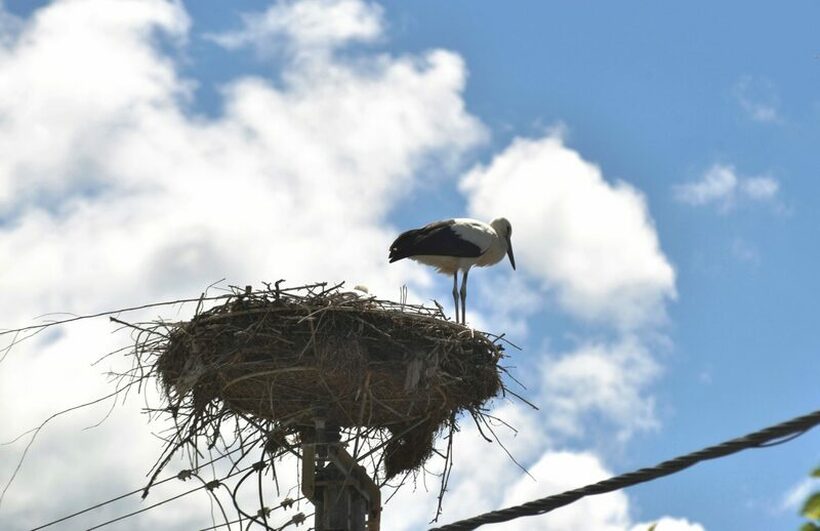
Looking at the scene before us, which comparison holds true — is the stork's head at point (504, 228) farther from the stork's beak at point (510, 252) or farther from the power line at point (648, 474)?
the power line at point (648, 474)

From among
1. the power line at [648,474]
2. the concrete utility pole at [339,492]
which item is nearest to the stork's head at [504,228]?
the concrete utility pole at [339,492]

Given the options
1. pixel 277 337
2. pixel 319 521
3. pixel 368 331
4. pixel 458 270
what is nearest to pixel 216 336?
pixel 277 337

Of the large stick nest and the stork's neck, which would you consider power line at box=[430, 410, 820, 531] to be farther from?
the stork's neck

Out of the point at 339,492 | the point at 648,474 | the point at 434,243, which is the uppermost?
the point at 434,243

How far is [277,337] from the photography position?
670cm

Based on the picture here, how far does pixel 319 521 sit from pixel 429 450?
1.39 meters

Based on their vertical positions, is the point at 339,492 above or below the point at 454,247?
below

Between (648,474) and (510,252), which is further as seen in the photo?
(510,252)

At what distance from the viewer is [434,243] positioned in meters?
9.65

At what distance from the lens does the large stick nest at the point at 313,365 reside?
6723mm

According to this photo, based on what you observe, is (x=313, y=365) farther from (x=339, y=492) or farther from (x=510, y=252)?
(x=510, y=252)

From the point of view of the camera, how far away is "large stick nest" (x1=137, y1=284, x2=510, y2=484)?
22.1 ft

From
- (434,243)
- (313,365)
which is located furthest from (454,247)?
(313,365)

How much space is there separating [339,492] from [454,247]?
4.05 m
